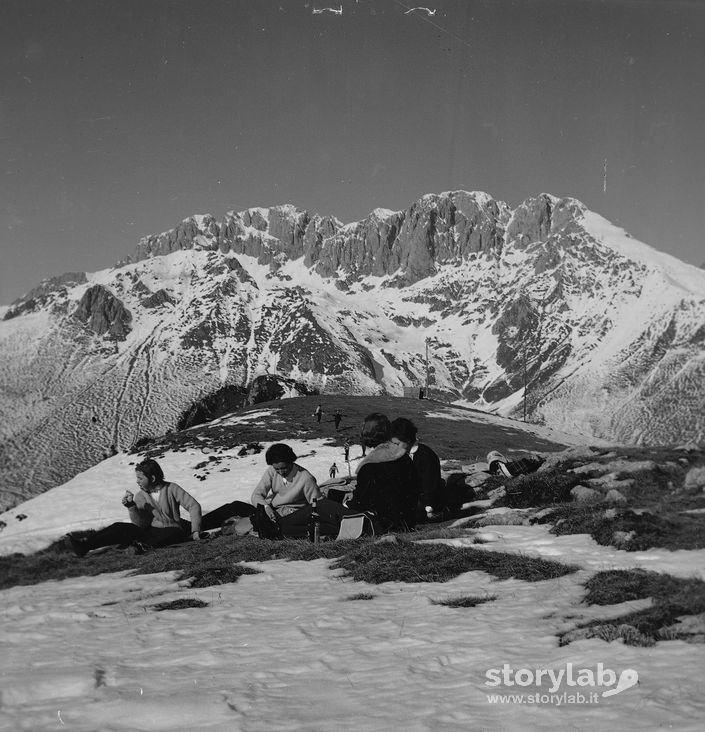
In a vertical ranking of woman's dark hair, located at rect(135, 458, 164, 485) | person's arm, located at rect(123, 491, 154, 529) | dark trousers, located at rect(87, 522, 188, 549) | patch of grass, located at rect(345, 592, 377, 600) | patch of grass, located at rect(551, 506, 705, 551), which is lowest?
dark trousers, located at rect(87, 522, 188, 549)

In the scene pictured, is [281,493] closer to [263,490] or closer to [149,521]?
[263,490]

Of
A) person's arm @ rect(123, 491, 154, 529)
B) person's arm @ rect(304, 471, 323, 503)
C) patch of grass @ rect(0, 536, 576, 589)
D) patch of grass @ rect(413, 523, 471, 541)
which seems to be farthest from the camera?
person's arm @ rect(123, 491, 154, 529)

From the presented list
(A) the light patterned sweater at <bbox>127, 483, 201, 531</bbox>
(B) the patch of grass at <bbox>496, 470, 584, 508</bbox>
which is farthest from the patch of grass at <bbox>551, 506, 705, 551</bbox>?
(A) the light patterned sweater at <bbox>127, 483, 201, 531</bbox>

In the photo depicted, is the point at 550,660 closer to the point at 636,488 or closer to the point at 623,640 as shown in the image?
the point at 623,640

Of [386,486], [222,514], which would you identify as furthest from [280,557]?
[222,514]

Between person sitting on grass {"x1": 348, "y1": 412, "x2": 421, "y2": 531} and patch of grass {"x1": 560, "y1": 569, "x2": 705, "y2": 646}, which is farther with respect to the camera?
person sitting on grass {"x1": 348, "y1": 412, "x2": 421, "y2": 531}

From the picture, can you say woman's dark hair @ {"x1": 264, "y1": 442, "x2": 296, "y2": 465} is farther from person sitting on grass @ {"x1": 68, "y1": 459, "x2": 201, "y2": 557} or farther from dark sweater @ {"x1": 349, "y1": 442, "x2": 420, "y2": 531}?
person sitting on grass @ {"x1": 68, "y1": 459, "x2": 201, "y2": 557}
